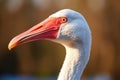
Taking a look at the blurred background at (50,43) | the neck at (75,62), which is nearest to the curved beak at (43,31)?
the neck at (75,62)

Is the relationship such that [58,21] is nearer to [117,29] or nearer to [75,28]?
[75,28]

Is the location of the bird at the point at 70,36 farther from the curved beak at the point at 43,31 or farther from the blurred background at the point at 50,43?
the blurred background at the point at 50,43

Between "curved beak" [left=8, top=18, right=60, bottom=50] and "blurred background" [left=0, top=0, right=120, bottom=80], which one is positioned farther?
"blurred background" [left=0, top=0, right=120, bottom=80]

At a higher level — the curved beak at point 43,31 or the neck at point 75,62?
the curved beak at point 43,31

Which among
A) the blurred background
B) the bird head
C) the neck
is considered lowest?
the blurred background

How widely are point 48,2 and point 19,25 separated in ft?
8.10

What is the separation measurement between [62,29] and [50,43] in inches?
1033

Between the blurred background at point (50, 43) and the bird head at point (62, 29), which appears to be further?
the blurred background at point (50, 43)

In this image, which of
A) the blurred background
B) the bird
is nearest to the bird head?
the bird

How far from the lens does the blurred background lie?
3056 centimetres

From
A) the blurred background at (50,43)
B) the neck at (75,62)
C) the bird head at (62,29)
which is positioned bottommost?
the blurred background at (50,43)

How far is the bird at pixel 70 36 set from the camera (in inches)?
268

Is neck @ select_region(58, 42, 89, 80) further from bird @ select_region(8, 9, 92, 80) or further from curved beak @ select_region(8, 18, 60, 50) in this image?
curved beak @ select_region(8, 18, 60, 50)

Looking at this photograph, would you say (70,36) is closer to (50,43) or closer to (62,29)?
(62,29)
